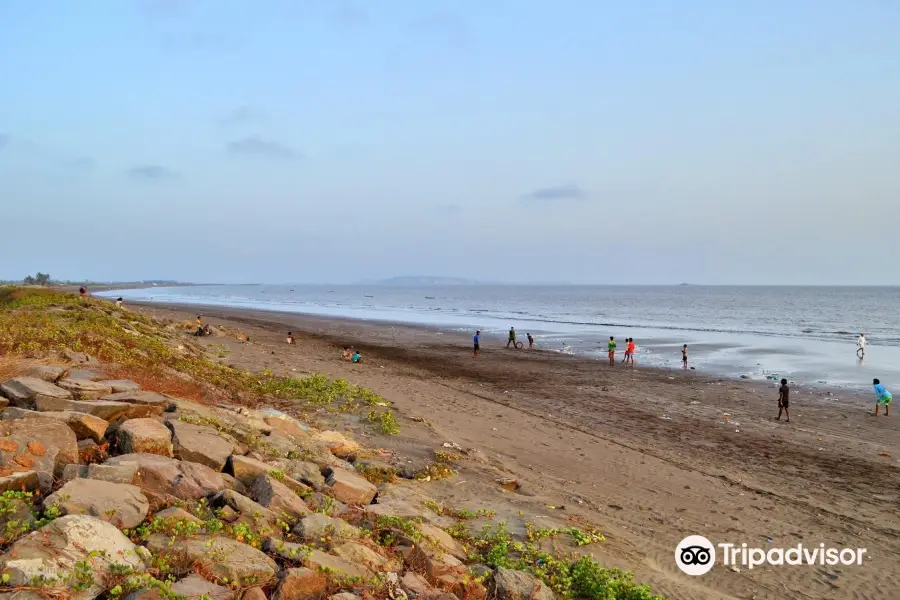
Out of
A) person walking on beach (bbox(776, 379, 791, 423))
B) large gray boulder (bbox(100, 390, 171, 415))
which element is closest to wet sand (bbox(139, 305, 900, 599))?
person walking on beach (bbox(776, 379, 791, 423))

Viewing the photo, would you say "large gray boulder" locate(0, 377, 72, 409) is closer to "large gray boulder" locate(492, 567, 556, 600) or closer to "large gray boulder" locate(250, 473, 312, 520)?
"large gray boulder" locate(250, 473, 312, 520)

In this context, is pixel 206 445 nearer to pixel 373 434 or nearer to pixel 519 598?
pixel 519 598

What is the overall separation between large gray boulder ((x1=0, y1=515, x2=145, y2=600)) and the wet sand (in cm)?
614

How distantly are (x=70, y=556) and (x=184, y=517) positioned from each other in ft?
3.81

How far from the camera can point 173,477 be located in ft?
22.0

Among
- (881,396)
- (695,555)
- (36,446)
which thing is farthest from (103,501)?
(881,396)

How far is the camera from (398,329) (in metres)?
53.0

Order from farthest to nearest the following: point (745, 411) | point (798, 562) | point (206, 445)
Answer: point (745, 411) → point (798, 562) → point (206, 445)

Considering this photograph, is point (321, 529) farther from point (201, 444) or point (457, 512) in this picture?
point (457, 512)

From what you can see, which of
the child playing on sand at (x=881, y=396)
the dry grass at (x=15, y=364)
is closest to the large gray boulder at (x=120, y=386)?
the dry grass at (x=15, y=364)

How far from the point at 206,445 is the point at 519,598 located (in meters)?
4.88

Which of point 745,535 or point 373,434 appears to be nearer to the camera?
point 745,535

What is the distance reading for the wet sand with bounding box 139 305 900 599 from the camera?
8.61 metres

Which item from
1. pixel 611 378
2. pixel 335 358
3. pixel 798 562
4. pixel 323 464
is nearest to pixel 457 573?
pixel 323 464
